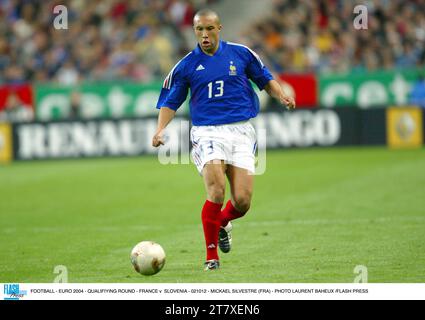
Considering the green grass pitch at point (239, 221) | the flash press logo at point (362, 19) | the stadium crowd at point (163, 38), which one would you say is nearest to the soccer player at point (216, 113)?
the green grass pitch at point (239, 221)

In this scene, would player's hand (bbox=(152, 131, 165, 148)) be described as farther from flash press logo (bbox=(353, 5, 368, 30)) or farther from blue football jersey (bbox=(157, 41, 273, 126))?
flash press logo (bbox=(353, 5, 368, 30))

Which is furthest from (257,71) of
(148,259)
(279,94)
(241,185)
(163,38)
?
(163,38)

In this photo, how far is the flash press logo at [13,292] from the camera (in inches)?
286

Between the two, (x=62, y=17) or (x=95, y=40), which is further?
(x=95, y=40)

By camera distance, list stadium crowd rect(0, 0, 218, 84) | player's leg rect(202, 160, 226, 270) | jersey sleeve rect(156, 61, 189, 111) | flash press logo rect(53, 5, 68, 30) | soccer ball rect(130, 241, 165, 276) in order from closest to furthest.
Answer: soccer ball rect(130, 241, 165, 276) → player's leg rect(202, 160, 226, 270) → jersey sleeve rect(156, 61, 189, 111) → flash press logo rect(53, 5, 68, 30) → stadium crowd rect(0, 0, 218, 84)

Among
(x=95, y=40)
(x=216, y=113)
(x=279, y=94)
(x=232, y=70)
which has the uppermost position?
(x=95, y=40)

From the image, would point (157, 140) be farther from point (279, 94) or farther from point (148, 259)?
point (279, 94)

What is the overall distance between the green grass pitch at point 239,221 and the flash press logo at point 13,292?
0.95 meters

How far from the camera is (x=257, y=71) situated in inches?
355

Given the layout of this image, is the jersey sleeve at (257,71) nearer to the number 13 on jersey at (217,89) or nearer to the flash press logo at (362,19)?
the number 13 on jersey at (217,89)

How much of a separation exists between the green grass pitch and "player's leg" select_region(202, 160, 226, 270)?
200mm

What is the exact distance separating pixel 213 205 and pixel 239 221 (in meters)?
3.73

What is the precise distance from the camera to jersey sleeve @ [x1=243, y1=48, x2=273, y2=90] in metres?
8.97

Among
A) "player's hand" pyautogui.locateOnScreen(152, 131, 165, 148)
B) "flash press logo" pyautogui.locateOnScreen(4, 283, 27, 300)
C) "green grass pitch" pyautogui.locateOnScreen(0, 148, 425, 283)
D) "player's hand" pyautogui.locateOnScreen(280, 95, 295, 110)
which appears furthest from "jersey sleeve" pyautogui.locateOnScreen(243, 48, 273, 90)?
"flash press logo" pyautogui.locateOnScreen(4, 283, 27, 300)
